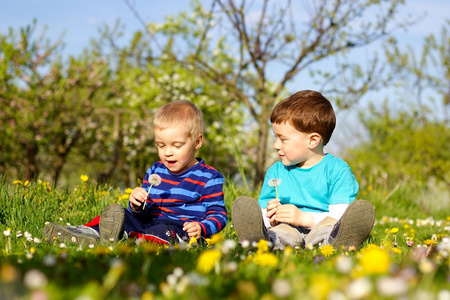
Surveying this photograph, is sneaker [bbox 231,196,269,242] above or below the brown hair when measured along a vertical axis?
below

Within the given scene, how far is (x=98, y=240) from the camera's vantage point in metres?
3.02

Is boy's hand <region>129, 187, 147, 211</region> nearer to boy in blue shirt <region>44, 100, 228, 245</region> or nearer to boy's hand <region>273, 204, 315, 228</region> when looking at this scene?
boy in blue shirt <region>44, 100, 228, 245</region>

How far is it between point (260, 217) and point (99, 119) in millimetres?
10208

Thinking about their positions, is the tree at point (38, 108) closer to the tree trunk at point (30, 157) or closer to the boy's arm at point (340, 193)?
the tree trunk at point (30, 157)

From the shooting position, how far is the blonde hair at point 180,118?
3.22 m

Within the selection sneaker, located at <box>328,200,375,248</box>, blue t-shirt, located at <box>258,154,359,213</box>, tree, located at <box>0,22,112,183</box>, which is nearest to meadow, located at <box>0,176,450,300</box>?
sneaker, located at <box>328,200,375,248</box>

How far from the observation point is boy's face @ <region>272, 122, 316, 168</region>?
329cm

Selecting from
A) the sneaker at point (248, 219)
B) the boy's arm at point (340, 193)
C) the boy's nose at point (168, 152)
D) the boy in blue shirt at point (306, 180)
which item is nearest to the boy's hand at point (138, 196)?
the boy's nose at point (168, 152)

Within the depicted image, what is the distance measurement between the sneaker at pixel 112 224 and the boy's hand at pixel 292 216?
1021mm

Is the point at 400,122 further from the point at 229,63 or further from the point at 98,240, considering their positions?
Result: the point at 98,240

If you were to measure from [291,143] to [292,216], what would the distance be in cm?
51

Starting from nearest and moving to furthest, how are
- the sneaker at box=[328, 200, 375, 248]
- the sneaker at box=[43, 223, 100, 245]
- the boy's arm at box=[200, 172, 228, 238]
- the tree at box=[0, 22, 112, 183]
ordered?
the sneaker at box=[328, 200, 375, 248] → the sneaker at box=[43, 223, 100, 245] → the boy's arm at box=[200, 172, 228, 238] → the tree at box=[0, 22, 112, 183]

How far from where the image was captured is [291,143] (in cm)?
330

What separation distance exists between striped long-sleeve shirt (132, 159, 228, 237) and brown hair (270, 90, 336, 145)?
25.0 inches
